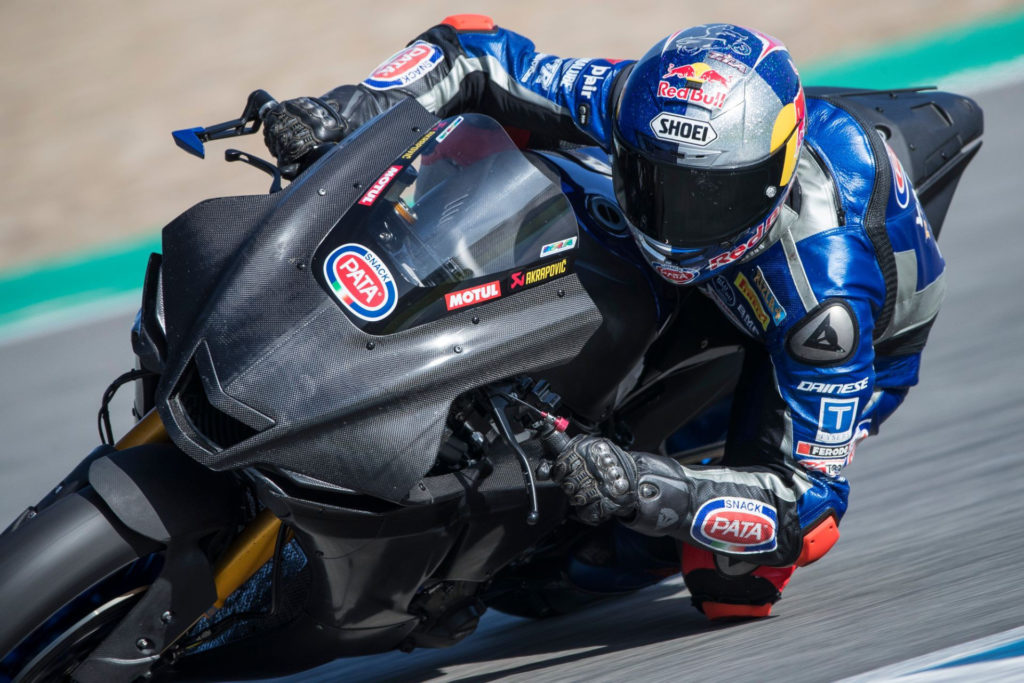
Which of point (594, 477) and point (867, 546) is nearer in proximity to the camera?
point (594, 477)

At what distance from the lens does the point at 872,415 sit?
3662 mm

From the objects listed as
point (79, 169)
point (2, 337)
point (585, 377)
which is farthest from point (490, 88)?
point (79, 169)

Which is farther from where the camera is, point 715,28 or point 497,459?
point 715,28

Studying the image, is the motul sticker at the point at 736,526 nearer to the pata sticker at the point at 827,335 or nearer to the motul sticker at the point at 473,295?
the pata sticker at the point at 827,335

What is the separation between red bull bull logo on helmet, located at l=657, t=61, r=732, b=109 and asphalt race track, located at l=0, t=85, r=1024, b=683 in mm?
1350

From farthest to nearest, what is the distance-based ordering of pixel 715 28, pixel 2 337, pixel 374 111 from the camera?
pixel 2 337 → pixel 374 111 → pixel 715 28

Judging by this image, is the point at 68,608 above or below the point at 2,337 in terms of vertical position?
above

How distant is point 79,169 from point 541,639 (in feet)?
24.5

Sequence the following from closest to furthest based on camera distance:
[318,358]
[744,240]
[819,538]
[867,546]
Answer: [318,358]
[744,240]
[819,538]
[867,546]

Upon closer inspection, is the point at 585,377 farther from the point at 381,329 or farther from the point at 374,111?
the point at 374,111

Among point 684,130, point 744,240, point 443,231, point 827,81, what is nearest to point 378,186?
point 443,231

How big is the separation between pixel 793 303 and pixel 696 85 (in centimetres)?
58

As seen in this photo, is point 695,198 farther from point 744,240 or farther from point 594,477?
point 594,477

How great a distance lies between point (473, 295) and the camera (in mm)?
2643
